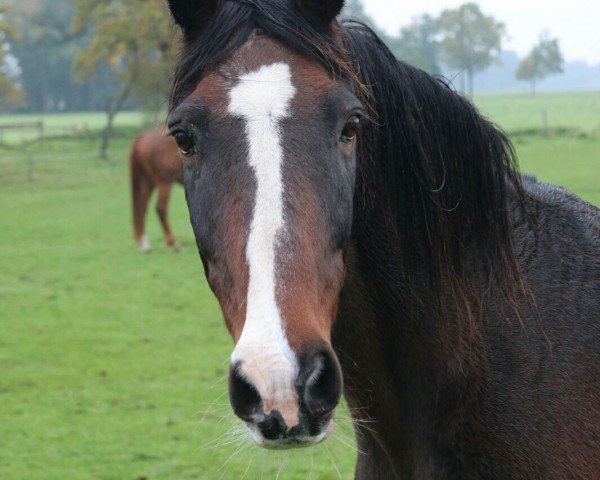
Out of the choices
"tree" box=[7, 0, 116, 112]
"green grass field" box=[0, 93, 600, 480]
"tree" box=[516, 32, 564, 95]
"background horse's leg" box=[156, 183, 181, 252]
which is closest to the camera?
"green grass field" box=[0, 93, 600, 480]

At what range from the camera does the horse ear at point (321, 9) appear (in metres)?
2.38

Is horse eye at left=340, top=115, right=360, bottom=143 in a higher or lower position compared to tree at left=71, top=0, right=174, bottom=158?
higher

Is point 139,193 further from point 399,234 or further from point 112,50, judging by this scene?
point 112,50

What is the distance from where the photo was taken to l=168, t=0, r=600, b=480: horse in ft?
6.90

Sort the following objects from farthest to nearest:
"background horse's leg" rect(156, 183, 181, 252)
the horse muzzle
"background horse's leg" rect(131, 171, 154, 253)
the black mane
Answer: "background horse's leg" rect(156, 183, 181, 252) < "background horse's leg" rect(131, 171, 154, 253) < the black mane < the horse muzzle

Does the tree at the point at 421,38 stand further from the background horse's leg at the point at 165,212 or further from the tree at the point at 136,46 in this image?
the background horse's leg at the point at 165,212

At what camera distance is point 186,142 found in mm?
2254

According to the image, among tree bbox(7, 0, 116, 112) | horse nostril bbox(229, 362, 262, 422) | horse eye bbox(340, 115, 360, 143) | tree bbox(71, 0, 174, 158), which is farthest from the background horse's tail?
tree bbox(7, 0, 116, 112)

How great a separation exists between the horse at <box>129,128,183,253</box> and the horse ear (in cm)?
1168

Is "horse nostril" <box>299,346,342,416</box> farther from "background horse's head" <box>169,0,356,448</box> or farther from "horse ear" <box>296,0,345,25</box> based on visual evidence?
"horse ear" <box>296,0,345,25</box>

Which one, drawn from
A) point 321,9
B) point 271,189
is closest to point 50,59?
point 321,9

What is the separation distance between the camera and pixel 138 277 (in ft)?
38.8

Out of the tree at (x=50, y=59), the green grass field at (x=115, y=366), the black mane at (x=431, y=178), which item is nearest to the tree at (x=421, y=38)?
the tree at (x=50, y=59)

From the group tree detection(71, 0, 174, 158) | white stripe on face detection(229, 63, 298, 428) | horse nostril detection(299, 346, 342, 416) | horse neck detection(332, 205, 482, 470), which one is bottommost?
tree detection(71, 0, 174, 158)
